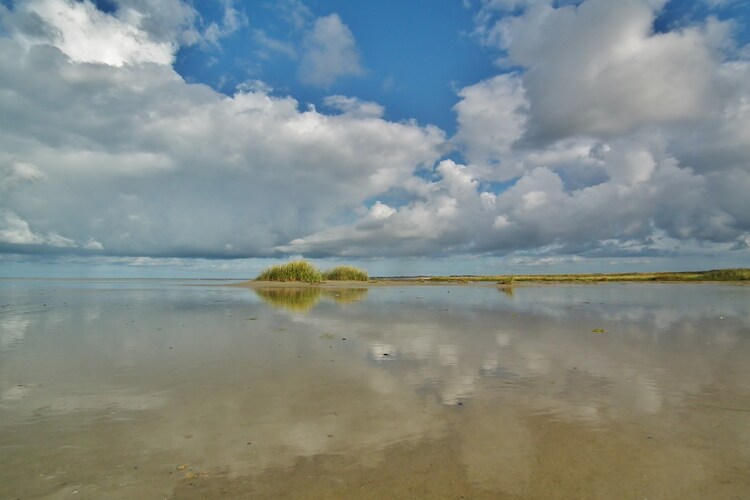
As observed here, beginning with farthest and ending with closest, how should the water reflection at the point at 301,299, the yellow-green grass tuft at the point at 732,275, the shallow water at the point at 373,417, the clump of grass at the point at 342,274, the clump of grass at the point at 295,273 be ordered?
the yellow-green grass tuft at the point at 732,275 → the clump of grass at the point at 342,274 → the clump of grass at the point at 295,273 → the water reflection at the point at 301,299 → the shallow water at the point at 373,417

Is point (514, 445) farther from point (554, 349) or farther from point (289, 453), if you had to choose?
point (554, 349)

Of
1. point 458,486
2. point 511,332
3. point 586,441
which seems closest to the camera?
point 458,486

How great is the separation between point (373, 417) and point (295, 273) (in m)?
58.3

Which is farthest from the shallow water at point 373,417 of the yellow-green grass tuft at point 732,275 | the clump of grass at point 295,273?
the yellow-green grass tuft at point 732,275

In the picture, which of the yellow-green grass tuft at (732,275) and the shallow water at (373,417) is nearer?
the shallow water at (373,417)

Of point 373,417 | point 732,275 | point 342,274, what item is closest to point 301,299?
point 373,417

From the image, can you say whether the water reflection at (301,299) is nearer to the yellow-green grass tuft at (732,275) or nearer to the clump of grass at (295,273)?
the clump of grass at (295,273)

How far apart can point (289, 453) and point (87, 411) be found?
4.18 m

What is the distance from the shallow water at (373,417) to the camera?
4.93 metres

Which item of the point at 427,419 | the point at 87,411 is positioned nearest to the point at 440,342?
the point at 427,419

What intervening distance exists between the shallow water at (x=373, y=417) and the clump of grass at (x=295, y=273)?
49386mm

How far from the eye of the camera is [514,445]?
5.86 m

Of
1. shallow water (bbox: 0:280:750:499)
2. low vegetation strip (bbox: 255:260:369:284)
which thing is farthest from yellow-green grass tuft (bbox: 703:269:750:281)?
shallow water (bbox: 0:280:750:499)

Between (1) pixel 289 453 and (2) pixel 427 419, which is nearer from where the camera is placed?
(1) pixel 289 453
